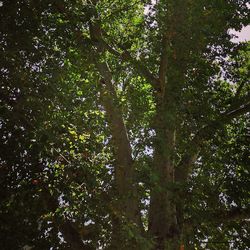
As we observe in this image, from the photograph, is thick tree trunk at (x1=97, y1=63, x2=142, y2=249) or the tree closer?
the tree

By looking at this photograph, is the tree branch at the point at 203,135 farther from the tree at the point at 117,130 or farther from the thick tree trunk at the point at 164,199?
the thick tree trunk at the point at 164,199

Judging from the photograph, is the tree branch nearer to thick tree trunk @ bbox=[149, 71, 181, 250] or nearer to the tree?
the tree

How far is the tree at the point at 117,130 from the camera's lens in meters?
5.52

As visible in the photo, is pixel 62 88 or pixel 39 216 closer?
pixel 39 216

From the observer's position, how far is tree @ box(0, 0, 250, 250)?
217 inches

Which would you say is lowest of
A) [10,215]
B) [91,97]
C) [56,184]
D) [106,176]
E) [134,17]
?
[10,215]

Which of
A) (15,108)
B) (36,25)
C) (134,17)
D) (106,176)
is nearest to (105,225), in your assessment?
(106,176)

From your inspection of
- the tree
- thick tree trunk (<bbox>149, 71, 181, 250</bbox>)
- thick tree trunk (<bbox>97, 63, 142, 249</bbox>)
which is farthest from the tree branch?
thick tree trunk (<bbox>97, 63, 142, 249</bbox>)

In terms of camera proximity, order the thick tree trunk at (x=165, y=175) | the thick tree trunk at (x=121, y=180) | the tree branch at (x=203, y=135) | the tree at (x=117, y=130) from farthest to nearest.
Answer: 1. the tree branch at (x=203, y=135)
2. the thick tree trunk at (x=165, y=175)
3. the thick tree trunk at (x=121, y=180)
4. the tree at (x=117, y=130)

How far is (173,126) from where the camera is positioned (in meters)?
7.62

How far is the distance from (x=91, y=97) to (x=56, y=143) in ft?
7.87

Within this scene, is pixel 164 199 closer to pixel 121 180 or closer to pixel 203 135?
pixel 121 180

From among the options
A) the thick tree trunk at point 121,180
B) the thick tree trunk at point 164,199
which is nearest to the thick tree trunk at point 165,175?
the thick tree trunk at point 164,199

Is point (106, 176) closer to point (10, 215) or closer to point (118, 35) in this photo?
point (10, 215)
